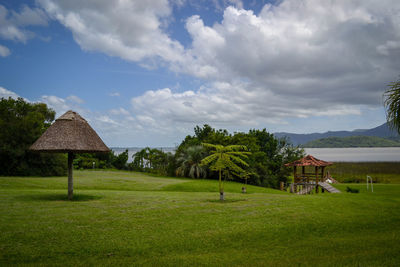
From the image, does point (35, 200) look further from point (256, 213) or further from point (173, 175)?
point (173, 175)

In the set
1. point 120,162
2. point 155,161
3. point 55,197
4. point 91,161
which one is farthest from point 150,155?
point 55,197

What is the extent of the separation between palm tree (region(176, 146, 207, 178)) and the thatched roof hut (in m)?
16.8

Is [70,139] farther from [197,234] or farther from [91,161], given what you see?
[91,161]

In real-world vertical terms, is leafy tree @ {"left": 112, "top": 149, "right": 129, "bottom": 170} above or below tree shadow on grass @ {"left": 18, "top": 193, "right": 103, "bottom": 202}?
above

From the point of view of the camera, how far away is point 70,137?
1331cm

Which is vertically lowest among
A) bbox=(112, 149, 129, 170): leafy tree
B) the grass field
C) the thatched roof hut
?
the grass field

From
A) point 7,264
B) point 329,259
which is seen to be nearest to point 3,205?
point 7,264

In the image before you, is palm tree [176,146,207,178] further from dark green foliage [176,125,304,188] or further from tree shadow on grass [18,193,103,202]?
tree shadow on grass [18,193,103,202]

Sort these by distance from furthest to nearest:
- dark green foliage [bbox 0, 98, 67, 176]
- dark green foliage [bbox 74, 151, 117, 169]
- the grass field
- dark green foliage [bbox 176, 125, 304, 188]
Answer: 1. dark green foliage [bbox 74, 151, 117, 169]
2. dark green foliage [bbox 176, 125, 304, 188]
3. dark green foliage [bbox 0, 98, 67, 176]
4. the grass field

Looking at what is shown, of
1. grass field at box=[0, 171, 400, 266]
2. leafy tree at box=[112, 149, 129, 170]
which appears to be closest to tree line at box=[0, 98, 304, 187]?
leafy tree at box=[112, 149, 129, 170]

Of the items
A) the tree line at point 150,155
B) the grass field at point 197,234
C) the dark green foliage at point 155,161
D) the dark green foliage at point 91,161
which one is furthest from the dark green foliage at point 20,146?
the grass field at point 197,234

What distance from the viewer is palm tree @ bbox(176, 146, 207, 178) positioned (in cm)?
3055

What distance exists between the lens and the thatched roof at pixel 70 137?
1291 centimetres

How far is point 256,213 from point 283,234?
2.32 metres
